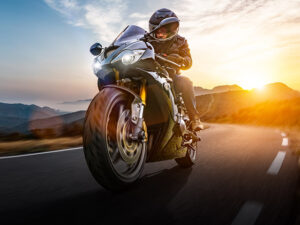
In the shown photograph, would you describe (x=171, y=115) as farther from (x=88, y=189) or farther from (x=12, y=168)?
(x=12, y=168)

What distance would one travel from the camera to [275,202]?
257 cm

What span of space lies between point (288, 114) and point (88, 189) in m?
19.9

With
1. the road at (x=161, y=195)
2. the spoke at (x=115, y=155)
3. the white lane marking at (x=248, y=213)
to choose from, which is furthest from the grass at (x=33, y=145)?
the white lane marking at (x=248, y=213)

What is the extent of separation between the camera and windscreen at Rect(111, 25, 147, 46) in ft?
10.1

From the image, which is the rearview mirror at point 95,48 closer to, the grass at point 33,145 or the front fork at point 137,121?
the front fork at point 137,121

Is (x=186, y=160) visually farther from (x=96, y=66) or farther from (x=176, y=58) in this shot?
(x=96, y=66)

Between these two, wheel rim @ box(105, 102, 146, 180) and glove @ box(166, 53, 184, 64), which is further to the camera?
glove @ box(166, 53, 184, 64)

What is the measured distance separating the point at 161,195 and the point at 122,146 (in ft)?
1.89

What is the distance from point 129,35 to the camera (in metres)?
3.21

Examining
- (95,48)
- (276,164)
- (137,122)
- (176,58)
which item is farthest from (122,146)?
(276,164)

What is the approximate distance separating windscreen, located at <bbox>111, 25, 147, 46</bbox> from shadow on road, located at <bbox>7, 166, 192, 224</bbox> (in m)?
1.51

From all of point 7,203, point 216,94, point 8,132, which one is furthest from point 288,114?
point 216,94

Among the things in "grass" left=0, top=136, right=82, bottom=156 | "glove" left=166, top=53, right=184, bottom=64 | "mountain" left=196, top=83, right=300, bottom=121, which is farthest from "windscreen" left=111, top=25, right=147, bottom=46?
"mountain" left=196, top=83, right=300, bottom=121

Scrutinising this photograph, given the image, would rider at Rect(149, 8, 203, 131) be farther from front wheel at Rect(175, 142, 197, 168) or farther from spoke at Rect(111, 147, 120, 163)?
spoke at Rect(111, 147, 120, 163)
